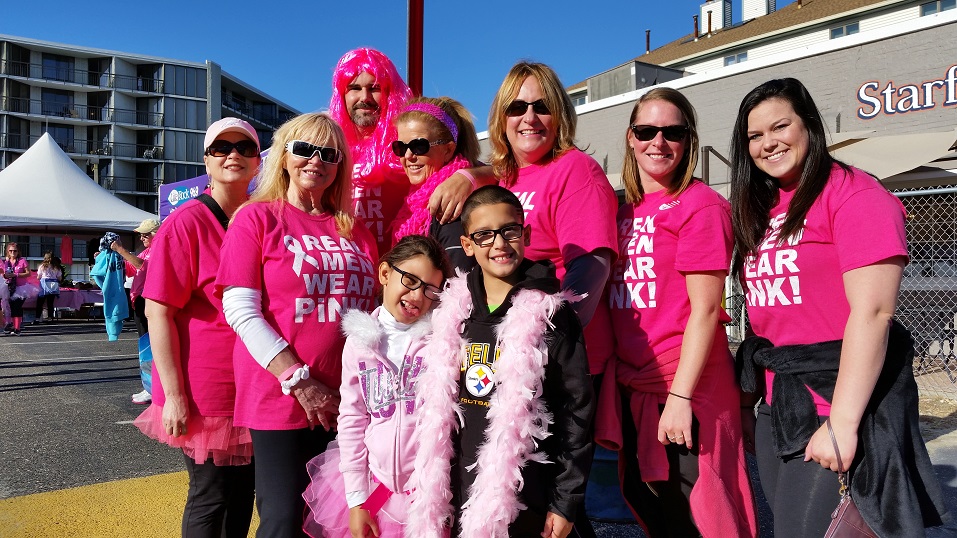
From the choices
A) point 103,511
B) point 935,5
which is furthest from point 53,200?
point 935,5

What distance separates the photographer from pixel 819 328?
1933 millimetres

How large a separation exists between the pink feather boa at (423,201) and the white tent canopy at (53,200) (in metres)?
17.2

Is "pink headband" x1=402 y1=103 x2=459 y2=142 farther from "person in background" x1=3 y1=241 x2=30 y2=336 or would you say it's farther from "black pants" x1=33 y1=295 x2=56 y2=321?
"black pants" x1=33 y1=295 x2=56 y2=321

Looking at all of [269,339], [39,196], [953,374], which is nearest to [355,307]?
[269,339]

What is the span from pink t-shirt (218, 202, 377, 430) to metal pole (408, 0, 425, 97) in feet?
5.59

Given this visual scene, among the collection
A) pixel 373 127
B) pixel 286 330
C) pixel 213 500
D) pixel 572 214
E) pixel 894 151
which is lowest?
pixel 213 500

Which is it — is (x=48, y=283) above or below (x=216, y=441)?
above

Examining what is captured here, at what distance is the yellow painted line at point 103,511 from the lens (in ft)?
11.7

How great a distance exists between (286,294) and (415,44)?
2.23 meters

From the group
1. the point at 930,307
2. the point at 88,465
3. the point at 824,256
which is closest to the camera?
the point at 824,256

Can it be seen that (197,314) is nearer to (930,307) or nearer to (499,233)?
(499,233)

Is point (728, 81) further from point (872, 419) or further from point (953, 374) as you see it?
point (872, 419)

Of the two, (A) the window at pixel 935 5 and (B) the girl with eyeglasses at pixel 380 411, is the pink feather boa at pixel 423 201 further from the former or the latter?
(A) the window at pixel 935 5

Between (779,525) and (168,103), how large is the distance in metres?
66.4
